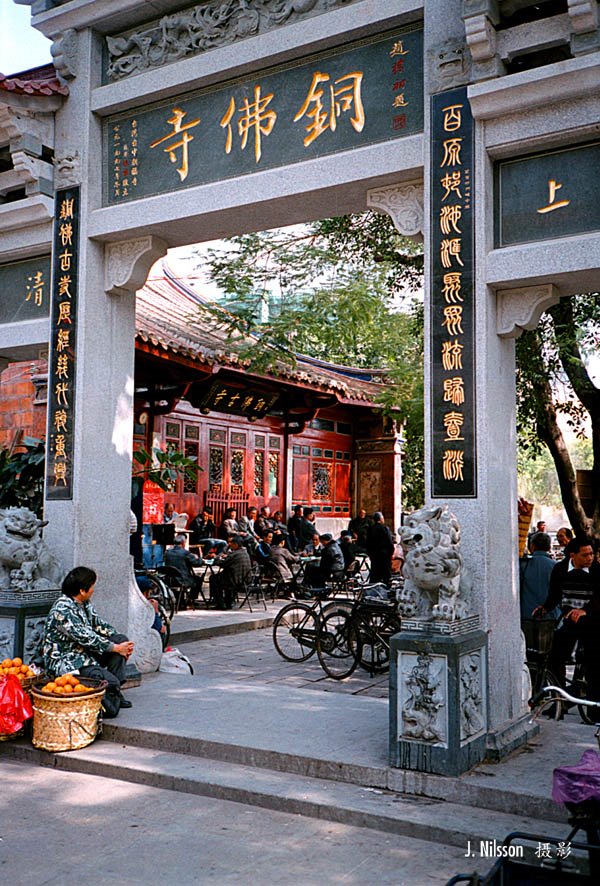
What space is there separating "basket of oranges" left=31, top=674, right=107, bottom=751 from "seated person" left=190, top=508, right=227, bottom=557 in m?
7.64

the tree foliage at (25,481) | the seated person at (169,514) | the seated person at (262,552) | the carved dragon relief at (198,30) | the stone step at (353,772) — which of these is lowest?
the stone step at (353,772)

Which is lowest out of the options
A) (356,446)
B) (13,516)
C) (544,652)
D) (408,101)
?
(544,652)

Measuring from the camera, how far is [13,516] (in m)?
5.78

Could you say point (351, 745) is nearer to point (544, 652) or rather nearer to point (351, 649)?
point (544, 652)

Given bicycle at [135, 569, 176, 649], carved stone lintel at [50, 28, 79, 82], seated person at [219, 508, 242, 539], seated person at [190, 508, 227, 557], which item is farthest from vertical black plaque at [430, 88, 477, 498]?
seated person at [190, 508, 227, 557]

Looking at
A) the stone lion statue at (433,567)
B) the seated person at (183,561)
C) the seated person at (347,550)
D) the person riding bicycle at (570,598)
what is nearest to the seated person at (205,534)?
the seated person at (183,561)

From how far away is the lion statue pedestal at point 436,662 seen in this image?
4141 millimetres

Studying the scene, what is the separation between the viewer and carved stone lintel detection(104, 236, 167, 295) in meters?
6.18

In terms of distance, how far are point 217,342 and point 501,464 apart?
8.74m

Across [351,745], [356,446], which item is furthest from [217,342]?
[351,745]

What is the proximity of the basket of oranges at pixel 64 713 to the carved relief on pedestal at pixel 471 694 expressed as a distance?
2176mm

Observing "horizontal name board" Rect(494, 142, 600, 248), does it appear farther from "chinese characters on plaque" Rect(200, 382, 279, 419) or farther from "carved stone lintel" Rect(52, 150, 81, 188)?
"chinese characters on plaque" Rect(200, 382, 279, 419)

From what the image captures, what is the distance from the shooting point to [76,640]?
5.25 m

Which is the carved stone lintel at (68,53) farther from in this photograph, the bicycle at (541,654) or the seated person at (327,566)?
the seated person at (327,566)
